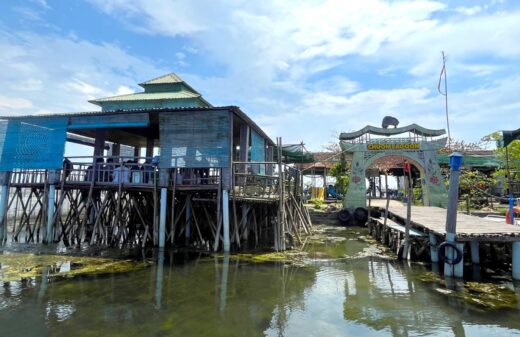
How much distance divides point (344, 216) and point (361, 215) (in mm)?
1069

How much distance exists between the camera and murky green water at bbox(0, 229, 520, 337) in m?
5.79

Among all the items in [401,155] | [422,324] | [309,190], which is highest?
[401,155]

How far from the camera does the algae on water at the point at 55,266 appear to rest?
9156mm

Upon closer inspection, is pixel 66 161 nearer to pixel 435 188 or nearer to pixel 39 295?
pixel 39 295

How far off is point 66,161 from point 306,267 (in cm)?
1061

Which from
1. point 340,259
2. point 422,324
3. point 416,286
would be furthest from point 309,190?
point 422,324

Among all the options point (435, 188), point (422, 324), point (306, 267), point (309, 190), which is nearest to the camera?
point (422, 324)

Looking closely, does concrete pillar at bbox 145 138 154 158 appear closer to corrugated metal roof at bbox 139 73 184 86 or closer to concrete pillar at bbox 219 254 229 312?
corrugated metal roof at bbox 139 73 184 86

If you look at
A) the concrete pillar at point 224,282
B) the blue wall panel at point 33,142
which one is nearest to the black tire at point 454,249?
the concrete pillar at point 224,282

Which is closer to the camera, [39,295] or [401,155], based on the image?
[39,295]

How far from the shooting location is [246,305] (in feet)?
23.0

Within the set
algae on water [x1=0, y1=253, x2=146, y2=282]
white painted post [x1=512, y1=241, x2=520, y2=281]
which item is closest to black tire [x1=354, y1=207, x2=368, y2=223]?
white painted post [x1=512, y1=241, x2=520, y2=281]

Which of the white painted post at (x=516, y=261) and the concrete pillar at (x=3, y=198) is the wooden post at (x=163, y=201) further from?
the white painted post at (x=516, y=261)

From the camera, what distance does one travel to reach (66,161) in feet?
45.5
